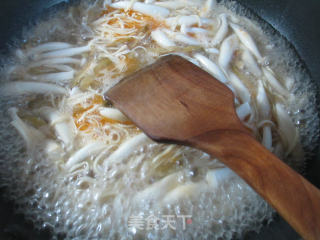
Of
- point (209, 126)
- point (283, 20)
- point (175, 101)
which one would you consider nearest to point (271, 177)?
point (209, 126)

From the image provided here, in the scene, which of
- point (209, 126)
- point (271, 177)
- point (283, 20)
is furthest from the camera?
point (283, 20)

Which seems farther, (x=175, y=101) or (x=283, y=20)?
(x=283, y=20)

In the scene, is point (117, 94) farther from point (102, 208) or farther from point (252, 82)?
point (252, 82)

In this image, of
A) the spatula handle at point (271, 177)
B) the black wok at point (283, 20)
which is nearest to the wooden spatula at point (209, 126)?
the spatula handle at point (271, 177)

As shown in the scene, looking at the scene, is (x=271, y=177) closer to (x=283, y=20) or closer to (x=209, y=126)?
(x=209, y=126)

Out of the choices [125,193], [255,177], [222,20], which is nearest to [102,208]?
[125,193]

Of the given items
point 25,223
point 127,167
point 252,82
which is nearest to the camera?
point 25,223

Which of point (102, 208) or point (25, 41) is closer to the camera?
point (102, 208)
